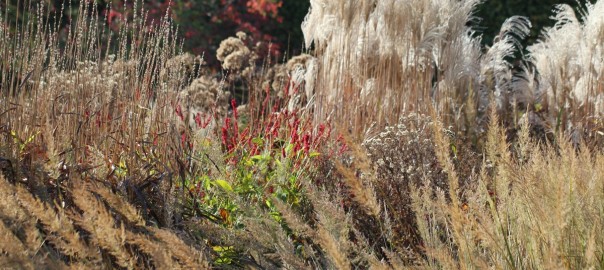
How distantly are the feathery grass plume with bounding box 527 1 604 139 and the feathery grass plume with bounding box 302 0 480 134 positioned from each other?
0.94m

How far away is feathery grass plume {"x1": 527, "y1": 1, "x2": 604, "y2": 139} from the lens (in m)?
6.63

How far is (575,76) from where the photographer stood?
7117 mm

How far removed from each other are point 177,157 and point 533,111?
4084mm

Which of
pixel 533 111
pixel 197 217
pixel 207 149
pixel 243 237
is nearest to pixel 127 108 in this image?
pixel 207 149

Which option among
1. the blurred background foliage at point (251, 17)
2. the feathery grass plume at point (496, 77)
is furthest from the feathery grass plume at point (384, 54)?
the blurred background foliage at point (251, 17)

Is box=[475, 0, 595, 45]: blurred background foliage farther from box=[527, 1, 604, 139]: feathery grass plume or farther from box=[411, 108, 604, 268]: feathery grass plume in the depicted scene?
box=[411, 108, 604, 268]: feathery grass plume

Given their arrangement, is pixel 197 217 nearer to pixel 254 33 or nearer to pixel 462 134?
pixel 462 134

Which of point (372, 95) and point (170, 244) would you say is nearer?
point (170, 244)

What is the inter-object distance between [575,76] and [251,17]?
18.9 feet

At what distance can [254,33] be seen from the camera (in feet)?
38.1

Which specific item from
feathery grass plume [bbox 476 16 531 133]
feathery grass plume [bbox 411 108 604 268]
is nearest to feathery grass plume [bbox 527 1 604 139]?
feathery grass plume [bbox 476 16 531 133]

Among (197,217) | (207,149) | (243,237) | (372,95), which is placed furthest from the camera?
(372,95)

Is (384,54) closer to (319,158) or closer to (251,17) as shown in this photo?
(319,158)

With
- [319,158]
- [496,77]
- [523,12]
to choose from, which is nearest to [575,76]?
[496,77]
